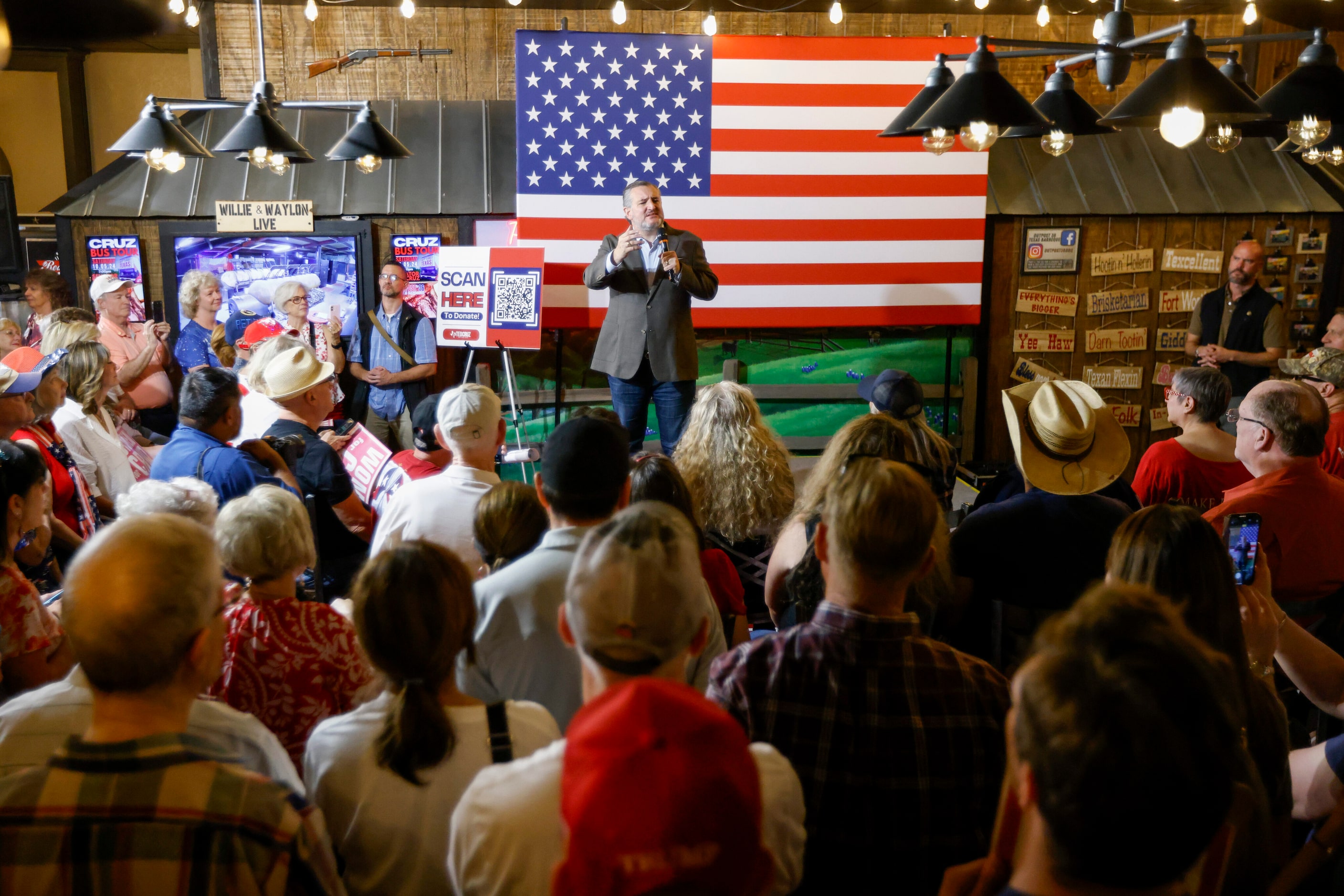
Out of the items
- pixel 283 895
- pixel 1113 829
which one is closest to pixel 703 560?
pixel 283 895

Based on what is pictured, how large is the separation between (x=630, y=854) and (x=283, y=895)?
633mm

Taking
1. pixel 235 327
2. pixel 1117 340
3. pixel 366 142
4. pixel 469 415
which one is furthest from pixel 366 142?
pixel 1117 340

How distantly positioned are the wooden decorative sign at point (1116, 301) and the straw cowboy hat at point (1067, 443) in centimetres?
445

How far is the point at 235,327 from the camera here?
5.97 m

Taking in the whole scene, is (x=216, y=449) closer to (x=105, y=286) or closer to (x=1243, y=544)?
(x=1243, y=544)

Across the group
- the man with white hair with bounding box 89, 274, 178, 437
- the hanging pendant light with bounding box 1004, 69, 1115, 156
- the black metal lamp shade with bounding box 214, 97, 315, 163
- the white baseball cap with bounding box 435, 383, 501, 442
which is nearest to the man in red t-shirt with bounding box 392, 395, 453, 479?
the white baseball cap with bounding box 435, 383, 501, 442

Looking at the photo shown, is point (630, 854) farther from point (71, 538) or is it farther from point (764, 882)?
point (71, 538)

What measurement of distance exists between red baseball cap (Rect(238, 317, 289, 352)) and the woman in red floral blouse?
3.63 m

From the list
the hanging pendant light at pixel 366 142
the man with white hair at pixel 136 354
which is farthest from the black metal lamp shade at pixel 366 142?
the man with white hair at pixel 136 354

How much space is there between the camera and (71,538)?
3041mm

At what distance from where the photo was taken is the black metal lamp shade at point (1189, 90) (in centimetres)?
279

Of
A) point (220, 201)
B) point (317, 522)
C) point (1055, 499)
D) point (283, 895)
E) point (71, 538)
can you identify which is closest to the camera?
point (283, 895)

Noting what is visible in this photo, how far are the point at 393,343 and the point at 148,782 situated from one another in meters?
5.06

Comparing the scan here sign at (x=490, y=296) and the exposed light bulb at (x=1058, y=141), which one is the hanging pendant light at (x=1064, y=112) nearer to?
the exposed light bulb at (x=1058, y=141)
